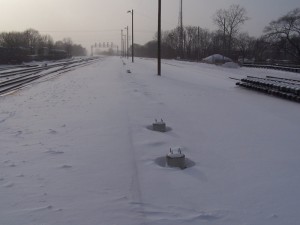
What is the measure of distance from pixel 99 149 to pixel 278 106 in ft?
30.8

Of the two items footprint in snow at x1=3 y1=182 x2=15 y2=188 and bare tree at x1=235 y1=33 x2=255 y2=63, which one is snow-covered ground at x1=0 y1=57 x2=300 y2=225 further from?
bare tree at x1=235 y1=33 x2=255 y2=63

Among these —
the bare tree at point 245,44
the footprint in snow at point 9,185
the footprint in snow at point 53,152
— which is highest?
the bare tree at point 245,44

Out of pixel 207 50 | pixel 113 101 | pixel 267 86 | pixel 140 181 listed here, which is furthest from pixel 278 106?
pixel 207 50

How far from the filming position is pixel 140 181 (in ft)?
20.7

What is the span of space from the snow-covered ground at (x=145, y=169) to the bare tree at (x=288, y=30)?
285ft

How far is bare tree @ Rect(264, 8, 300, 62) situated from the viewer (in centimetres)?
9362

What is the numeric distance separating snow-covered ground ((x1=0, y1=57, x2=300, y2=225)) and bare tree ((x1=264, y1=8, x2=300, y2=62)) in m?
86.9

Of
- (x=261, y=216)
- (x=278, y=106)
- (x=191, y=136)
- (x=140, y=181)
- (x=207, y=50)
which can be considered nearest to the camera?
(x=261, y=216)

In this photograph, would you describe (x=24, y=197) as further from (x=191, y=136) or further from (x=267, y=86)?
(x=267, y=86)

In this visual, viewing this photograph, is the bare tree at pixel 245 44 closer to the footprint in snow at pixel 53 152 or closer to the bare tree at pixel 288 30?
the bare tree at pixel 288 30

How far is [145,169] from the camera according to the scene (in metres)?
6.93

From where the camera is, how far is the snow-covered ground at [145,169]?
203 inches

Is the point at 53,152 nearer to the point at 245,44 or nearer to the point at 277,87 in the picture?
the point at 277,87

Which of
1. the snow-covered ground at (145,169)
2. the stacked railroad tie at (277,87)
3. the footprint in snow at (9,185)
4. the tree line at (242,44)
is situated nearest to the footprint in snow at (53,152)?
the snow-covered ground at (145,169)
